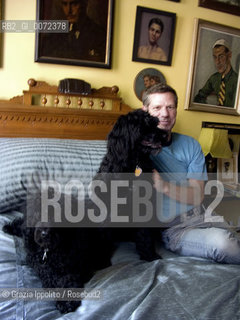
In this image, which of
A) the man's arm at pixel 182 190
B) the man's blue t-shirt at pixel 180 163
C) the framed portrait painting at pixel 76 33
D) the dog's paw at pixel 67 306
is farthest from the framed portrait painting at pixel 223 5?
the dog's paw at pixel 67 306

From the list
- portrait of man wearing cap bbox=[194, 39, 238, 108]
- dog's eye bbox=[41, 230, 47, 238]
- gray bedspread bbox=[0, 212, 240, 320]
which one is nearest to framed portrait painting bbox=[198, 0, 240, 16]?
portrait of man wearing cap bbox=[194, 39, 238, 108]

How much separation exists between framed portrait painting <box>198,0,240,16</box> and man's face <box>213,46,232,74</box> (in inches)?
11.4

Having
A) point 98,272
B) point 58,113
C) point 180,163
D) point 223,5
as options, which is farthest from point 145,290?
point 223,5

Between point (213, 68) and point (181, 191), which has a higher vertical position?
point (213, 68)

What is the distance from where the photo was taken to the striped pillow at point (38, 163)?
4.19 feet

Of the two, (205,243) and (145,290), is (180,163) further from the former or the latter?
(145,290)

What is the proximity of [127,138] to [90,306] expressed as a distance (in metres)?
0.68

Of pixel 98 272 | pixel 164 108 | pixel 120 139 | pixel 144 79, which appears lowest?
pixel 98 272

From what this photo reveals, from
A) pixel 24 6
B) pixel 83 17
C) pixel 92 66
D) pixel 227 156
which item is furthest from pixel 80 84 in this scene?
pixel 227 156

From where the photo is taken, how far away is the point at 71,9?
1.67 m

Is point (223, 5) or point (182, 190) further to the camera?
point (223, 5)

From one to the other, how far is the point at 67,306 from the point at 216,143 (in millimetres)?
1629

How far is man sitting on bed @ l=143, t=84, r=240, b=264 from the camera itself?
3.78 feet

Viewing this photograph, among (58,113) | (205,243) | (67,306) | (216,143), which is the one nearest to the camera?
(67,306)
